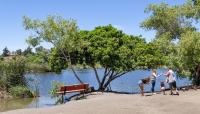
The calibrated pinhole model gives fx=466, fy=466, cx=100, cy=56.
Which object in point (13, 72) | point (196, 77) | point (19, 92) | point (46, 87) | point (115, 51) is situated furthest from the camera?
point (46, 87)

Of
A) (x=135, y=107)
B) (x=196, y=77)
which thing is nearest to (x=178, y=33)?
(x=196, y=77)

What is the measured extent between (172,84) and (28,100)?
15.9 metres

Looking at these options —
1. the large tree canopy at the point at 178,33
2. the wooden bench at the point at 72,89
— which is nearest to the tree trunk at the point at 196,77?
the large tree canopy at the point at 178,33

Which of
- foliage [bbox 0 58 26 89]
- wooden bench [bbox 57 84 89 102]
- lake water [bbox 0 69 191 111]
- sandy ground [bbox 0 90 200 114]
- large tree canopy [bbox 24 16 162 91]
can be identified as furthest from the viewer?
foliage [bbox 0 58 26 89]

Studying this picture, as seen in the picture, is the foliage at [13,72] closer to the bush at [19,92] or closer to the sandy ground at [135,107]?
the bush at [19,92]

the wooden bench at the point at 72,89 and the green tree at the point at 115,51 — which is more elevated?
the green tree at the point at 115,51

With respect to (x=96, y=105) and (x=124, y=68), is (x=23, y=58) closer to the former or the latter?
(x=124, y=68)

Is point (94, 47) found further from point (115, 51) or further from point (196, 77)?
point (196, 77)

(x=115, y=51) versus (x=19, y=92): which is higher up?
(x=115, y=51)

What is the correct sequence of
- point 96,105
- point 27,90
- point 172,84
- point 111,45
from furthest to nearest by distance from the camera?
point 27,90 → point 111,45 → point 172,84 → point 96,105

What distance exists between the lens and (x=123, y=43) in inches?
1646

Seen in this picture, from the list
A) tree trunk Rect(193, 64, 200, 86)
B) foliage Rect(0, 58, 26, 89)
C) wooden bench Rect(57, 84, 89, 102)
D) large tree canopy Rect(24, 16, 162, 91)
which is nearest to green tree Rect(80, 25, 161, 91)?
large tree canopy Rect(24, 16, 162, 91)

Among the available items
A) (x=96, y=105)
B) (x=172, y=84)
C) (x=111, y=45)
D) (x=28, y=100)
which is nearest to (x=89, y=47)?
(x=111, y=45)

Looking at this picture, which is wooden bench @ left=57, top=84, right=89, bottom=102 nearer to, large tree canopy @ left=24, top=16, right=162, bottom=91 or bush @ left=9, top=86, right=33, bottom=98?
large tree canopy @ left=24, top=16, right=162, bottom=91
